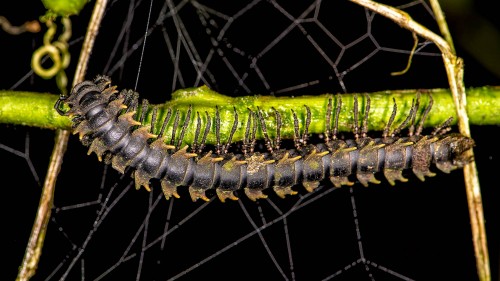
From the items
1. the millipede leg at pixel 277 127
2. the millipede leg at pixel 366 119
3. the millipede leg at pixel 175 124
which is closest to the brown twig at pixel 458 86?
the millipede leg at pixel 366 119

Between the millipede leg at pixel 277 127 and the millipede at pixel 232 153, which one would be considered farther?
the millipede leg at pixel 277 127

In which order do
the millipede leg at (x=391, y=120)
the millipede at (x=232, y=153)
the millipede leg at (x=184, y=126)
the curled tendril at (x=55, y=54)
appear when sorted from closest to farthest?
1. the millipede at (x=232, y=153)
2. the millipede leg at (x=184, y=126)
3. the millipede leg at (x=391, y=120)
4. the curled tendril at (x=55, y=54)

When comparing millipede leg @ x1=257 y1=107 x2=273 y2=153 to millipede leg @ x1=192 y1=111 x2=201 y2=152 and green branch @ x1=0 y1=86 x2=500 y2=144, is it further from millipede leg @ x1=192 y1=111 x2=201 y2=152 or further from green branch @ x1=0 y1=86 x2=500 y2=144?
millipede leg @ x1=192 y1=111 x2=201 y2=152

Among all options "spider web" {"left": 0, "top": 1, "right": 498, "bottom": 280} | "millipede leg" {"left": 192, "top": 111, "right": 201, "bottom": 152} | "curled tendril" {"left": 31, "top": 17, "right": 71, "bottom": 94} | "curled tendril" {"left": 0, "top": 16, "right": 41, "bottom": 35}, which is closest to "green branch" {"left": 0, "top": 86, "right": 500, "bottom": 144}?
"millipede leg" {"left": 192, "top": 111, "right": 201, "bottom": 152}

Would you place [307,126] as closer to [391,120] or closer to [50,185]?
[391,120]

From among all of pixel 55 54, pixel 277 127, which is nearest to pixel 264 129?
pixel 277 127

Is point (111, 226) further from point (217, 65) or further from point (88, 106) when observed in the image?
point (88, 106)

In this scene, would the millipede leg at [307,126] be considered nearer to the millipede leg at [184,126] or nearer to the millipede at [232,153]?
the millipede at [232,153]
